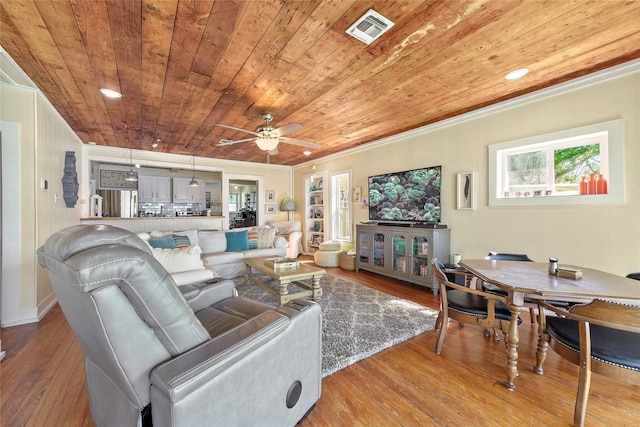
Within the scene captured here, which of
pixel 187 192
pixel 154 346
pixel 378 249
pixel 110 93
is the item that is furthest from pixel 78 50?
pixel 187 192

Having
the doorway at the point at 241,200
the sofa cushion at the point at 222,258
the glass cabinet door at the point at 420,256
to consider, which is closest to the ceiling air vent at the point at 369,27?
the glass cabinet door at the point at 420,256

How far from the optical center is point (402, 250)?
4.11 meters

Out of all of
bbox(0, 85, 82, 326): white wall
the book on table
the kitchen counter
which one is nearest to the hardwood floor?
bbox(0, 85, 82, 326): white wall

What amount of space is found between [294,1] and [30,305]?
3866mm

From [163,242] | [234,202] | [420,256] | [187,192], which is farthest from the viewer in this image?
[234,202]

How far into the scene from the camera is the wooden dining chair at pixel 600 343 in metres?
1.25

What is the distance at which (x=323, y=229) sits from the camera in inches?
250

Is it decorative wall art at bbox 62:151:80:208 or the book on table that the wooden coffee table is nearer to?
the book on table

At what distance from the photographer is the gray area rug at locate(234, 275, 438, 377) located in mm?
2127

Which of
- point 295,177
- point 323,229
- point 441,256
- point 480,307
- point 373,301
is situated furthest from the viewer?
point 295,177

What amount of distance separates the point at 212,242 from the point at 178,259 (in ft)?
6.57

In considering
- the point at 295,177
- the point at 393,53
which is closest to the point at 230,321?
the point at 393,53

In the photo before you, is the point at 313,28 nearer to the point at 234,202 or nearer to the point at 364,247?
the point at 364,247

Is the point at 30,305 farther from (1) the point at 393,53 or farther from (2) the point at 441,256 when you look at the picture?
(2) the point at 441,256
